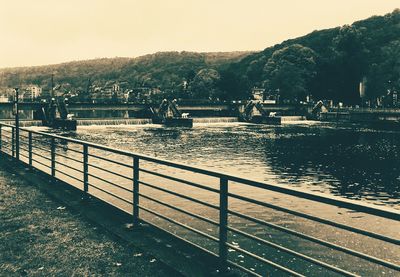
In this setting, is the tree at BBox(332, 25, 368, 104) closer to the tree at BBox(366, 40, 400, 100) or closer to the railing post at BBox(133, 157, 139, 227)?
the tree at BBox(366, 40, 400, 100)

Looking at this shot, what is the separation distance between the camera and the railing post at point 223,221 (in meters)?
6.01

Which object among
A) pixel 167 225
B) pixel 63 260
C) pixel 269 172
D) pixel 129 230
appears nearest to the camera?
pixel 63 260

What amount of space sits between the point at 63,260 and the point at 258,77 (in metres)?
196

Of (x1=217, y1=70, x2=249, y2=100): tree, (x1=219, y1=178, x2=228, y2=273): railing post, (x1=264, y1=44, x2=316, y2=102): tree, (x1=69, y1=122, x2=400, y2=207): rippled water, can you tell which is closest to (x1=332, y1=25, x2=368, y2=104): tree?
(x1=264, y1=44, x2=316, y2=102): tree

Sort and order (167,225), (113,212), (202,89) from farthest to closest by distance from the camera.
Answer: (202,89) < (167,225) < (113,212)

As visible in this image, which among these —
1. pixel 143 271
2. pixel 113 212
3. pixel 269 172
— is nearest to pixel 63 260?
pixel 143 271

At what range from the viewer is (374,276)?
1067 centimetres

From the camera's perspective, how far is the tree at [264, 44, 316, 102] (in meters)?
149

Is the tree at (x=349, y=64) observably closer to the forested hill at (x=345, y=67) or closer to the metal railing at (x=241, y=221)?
the forested hill at (x=345, y=67)

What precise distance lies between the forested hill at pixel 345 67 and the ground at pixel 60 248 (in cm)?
11943

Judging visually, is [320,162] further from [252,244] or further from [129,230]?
[129,230]

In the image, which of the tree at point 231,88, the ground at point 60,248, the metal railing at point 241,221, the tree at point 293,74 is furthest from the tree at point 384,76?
the ground at point 60,248

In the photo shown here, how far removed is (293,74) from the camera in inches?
5881

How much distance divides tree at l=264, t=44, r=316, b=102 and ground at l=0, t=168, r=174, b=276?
444 feet
